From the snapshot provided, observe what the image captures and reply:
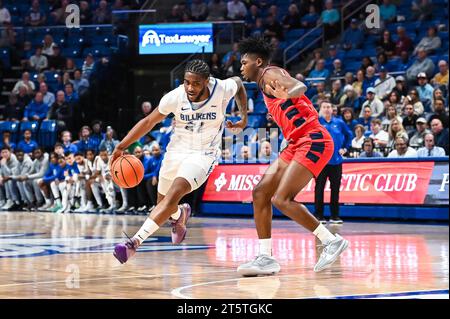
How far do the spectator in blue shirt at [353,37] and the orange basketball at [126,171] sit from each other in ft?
43.3

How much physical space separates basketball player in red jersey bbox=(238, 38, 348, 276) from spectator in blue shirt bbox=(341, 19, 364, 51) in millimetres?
13409

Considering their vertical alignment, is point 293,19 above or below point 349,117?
above

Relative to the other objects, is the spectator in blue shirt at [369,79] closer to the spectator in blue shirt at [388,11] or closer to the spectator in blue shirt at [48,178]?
the spectator in blue shirt at [388,11]

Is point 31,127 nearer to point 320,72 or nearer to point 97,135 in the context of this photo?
point 97,135

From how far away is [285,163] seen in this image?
799 centimetres

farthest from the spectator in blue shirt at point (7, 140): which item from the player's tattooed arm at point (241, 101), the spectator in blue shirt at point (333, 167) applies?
the player's tattooed arm at point (241, 101)

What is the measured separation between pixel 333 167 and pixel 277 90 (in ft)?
24.8

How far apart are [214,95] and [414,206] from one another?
7740mm

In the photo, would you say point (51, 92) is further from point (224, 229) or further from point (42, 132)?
point (224, 229)

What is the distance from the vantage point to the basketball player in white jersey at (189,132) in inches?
318

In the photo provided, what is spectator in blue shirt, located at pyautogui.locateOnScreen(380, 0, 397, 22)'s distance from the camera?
69.7 feet

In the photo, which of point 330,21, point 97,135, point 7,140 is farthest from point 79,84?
point 330,21

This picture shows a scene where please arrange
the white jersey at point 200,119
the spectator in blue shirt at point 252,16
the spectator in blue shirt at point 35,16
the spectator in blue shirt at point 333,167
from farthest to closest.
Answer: the spectator in blue shirt at point 35,16 → the spectator in blue shirt at point 252,16 → the spectator in blue shirt at point 333,167 → the white jersey at point 200,119

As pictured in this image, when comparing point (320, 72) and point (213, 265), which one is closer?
point (213, 265)
